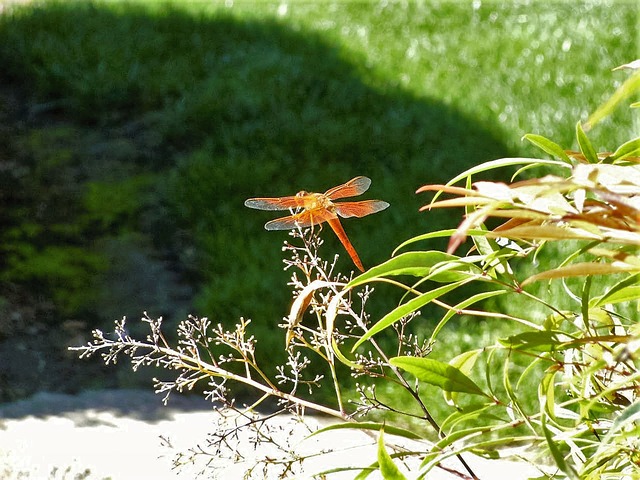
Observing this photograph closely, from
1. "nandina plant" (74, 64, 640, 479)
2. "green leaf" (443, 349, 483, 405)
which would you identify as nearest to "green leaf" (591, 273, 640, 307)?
"nandina plant" (74, 64, 640, 479)

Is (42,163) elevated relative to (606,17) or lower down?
lower down

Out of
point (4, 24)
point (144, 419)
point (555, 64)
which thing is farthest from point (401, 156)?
point (4, 24)

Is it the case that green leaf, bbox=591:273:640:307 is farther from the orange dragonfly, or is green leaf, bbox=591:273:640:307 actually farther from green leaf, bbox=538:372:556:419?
the orange dragonfly

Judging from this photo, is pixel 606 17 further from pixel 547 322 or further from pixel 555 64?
pixel 547 322

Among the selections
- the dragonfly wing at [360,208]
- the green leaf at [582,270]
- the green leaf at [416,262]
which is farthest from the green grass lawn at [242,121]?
the green leaf at [582,270]

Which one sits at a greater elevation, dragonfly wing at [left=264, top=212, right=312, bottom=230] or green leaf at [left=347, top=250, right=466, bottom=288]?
green leaf at [left=347, top=250, right=466, bottom=288]

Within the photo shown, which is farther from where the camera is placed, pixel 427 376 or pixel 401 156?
pixel 401 156

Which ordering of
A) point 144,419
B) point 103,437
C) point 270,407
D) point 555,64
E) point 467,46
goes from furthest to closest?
point 467,46 → point 555,64 → point 270,407 → point 144,419 → point 103,437

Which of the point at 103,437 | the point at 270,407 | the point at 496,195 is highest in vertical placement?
the point at 496,195
